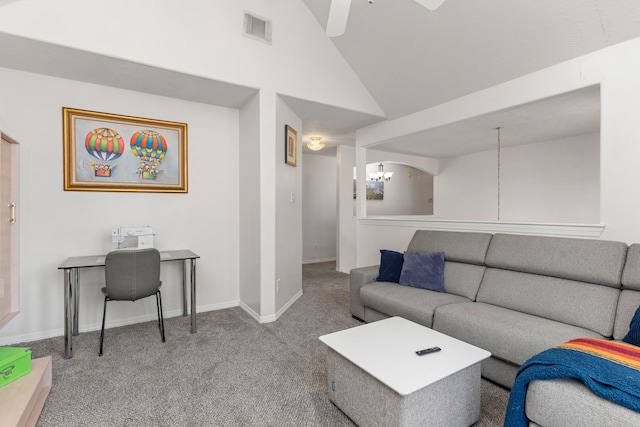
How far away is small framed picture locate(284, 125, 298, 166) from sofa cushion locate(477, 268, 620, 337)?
2310mm

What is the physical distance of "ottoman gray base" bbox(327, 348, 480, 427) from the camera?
4.43 feet

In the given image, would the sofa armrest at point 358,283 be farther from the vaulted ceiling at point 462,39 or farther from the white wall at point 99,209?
the vaulted ceiling at point 462,39

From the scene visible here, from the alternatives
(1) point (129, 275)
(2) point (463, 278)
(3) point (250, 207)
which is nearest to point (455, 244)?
(2) point (463, 278)

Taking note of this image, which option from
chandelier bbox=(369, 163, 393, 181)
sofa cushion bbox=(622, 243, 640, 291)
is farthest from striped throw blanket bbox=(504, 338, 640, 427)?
A: chandelier bbox=(369, 163, 393, 181)

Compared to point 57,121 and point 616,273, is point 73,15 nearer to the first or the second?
point 57,121

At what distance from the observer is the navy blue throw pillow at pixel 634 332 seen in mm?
1589

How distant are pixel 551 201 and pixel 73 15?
20.2 feet

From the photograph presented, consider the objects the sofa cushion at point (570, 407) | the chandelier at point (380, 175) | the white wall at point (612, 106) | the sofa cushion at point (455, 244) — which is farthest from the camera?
the chandelier at point (380, 175)

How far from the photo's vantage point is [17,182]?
8.26ft

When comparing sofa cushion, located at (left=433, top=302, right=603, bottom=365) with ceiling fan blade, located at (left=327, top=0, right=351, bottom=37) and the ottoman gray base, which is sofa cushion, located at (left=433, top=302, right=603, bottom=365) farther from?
ceiling fan blade, located at (left=327, top=0, right=351, bottom=37)

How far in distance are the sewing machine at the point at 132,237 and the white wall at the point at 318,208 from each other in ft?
12.1

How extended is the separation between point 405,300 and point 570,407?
1.38 m

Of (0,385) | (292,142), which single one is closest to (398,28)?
(292,142)

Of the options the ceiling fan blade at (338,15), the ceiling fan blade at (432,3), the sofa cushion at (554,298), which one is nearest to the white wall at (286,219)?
the ceiling fan blade at (338,15)
